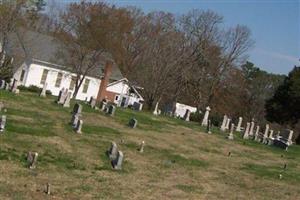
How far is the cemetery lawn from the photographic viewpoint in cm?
1337

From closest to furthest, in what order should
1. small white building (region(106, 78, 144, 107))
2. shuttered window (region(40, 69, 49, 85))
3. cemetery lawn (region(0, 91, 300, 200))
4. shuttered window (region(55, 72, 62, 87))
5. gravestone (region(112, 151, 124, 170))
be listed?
cemetery lawn (region(0, 91, 300, 200)) < gravestone (region(112, 151, 124, 170)) < shuttered window (region(40, 69, 49, 85)) < shuttered window (region(55, 72, 62, 87)) < small white building (region(106, 78, 144, 107))

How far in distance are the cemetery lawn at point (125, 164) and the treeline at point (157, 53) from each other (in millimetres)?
21832

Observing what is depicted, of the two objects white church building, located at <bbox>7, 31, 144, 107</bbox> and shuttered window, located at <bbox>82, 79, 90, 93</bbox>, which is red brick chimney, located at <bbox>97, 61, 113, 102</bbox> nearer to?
white church building, located at <bbox>7, 31, 144, 107</bbox>

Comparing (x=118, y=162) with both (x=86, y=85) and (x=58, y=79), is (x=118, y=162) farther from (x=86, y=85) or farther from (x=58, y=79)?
(x=86, y=85)

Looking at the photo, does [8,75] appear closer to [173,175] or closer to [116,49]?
[116,49]

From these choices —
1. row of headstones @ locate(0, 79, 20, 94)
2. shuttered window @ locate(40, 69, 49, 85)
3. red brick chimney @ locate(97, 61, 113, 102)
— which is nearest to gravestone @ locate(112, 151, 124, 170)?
row of headstones @ locate(0, 79, 20, 94)

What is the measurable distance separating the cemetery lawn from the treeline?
21.8m

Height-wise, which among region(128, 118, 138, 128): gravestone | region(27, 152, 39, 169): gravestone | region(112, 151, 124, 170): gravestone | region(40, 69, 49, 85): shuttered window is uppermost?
region(40, 69, 49, 85): shuttered window

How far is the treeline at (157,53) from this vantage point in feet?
163

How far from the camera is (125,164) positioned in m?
17.1

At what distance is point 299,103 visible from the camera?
52.9m

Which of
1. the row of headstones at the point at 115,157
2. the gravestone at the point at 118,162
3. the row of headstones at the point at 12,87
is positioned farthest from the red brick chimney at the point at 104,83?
the gravestone at the point at 118,162

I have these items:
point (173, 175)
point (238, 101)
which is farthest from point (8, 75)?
point (238, 101)

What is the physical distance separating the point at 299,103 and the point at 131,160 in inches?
1499
